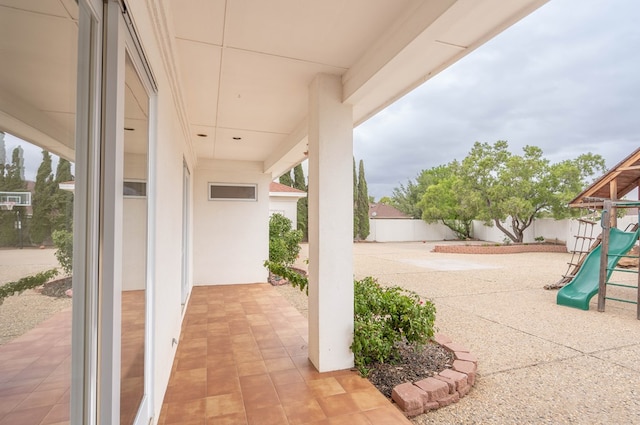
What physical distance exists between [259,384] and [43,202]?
7.69 feet

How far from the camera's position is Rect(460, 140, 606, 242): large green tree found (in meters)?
13.8

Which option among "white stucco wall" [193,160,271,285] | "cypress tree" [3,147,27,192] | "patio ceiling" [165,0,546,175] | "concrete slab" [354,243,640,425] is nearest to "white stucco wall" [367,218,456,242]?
"concrete slab" [354,243,640,425]

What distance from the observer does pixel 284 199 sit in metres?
15.1

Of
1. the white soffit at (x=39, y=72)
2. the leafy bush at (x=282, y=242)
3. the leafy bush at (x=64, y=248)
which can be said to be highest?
the white soffit at (x=39, y=72)

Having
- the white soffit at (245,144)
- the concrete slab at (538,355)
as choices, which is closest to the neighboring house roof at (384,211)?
the concrete slab at (538,355)

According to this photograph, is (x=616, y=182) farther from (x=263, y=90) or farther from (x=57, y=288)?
(x=57, y=288)

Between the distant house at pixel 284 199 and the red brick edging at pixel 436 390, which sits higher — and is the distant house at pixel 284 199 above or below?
above

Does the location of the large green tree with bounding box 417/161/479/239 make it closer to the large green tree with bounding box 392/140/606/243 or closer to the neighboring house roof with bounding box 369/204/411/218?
the large green tree with bounding box 392/140/606/243

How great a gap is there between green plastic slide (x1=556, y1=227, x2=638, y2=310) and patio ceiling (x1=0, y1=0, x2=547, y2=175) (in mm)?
4839

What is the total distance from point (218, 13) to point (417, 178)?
105ft

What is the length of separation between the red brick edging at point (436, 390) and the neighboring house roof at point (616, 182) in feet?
19.7

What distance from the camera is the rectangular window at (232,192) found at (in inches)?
255

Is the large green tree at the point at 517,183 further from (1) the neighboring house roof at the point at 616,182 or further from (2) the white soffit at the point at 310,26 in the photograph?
(2) the white soffit at the point at 310,26

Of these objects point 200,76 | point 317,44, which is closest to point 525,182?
point 317,44
